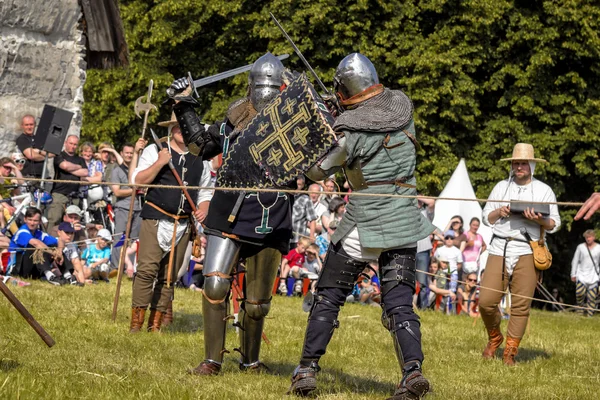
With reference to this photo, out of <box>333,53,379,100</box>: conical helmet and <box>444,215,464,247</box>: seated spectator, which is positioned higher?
<box>333,53,379,100</box>: conical helmet

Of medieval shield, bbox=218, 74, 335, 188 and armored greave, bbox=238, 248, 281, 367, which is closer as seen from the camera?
medieval shield, bbox=218, 74, 335, 188

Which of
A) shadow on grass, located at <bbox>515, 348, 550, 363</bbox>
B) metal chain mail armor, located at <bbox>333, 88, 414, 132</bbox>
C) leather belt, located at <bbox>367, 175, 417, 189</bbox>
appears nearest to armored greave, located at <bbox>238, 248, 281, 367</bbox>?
leather belt, located at <bbox>367, 175, 417, 189</bbox>

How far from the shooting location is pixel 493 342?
9008 mm

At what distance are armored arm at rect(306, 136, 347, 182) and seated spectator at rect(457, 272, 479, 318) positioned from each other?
8.69 metres

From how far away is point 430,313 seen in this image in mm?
13430

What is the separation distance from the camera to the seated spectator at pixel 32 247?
12.4 metres

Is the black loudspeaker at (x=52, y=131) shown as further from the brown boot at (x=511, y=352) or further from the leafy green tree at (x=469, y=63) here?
the leafy green tree at (x=469, y=63)

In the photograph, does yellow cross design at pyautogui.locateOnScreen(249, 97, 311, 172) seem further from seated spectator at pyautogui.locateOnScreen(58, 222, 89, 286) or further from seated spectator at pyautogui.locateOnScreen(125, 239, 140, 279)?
seated spectator at pyautogui.locateOnScreen(125, 239, 140, 279)

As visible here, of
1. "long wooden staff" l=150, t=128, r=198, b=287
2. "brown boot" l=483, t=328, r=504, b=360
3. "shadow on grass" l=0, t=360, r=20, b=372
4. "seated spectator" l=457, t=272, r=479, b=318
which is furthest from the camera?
"seated spectator" l=457, t=272, r=479, b=318

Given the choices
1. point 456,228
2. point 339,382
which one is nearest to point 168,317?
point 339,382

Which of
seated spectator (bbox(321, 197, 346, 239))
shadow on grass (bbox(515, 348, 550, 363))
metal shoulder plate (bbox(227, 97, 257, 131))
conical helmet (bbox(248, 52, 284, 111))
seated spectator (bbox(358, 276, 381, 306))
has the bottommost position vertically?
seated spectator (bbox(358, 276, 381, 306))

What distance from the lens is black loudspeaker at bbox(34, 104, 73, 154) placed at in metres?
13.1

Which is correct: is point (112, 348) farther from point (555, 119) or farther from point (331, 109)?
point (555, 119)

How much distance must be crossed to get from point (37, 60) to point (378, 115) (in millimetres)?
10648
